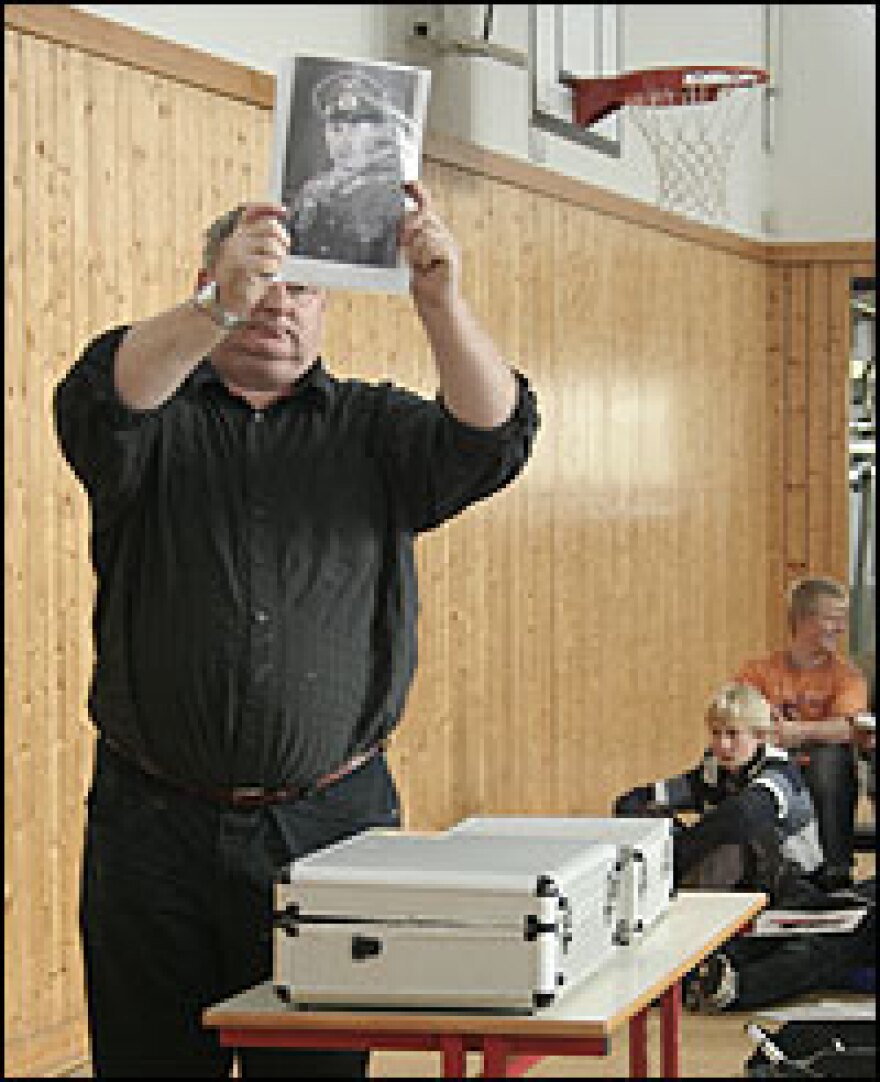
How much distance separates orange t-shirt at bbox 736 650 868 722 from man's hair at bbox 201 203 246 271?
582 cm

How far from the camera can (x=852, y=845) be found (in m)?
8.72

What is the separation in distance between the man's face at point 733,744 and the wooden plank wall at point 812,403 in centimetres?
626

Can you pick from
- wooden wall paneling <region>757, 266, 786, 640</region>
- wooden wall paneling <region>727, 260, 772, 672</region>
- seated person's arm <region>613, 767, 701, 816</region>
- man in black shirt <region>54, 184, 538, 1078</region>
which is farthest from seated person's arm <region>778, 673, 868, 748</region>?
man in black shirt <region>54, 184, 538, 1078</region>

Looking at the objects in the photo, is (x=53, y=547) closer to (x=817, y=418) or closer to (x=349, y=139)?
(x=349, y=139)

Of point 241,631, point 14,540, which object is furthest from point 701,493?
point 241,631

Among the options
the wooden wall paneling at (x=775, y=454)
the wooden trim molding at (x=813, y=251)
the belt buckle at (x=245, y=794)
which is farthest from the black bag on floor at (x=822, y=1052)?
the wooden trim molding at (x=813, y=251)

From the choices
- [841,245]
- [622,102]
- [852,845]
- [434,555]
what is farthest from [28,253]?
[841,245]

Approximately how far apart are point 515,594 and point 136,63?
361 centimetres

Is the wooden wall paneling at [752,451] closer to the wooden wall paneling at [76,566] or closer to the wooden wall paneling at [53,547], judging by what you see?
the wooden wall paneling at [76,566]

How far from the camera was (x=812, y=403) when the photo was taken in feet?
46.4

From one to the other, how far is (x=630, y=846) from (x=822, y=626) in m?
5.64

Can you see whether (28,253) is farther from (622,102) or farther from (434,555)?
(622,102)

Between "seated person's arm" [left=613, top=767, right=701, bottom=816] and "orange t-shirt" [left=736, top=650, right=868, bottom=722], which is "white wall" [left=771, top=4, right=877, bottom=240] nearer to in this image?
"orange t-shirt" [left=736, top=650, right=868, bottom=722]

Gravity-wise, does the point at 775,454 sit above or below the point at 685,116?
below
